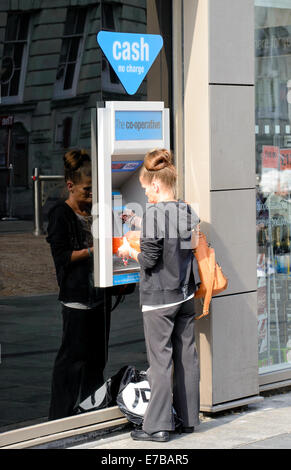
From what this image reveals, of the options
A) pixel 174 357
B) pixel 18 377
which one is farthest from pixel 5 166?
pixel 174 357

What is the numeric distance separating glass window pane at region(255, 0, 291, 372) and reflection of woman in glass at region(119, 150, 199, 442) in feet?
5.00

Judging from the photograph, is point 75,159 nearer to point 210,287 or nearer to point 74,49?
point 74,49

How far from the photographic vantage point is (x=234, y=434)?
19.8ft

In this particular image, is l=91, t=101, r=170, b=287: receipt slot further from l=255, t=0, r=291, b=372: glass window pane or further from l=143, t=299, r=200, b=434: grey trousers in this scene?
l=255, t=0, r=291, b=372: glass window pane

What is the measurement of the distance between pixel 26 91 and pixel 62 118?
11.9 inches

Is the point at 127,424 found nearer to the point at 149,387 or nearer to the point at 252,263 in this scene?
the point at 149,387

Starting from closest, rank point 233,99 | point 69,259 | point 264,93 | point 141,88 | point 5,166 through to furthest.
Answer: point 5,166 < point 69,259 < point 141,88 < point 233,99 < point 264,93

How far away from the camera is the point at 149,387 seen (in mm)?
5953

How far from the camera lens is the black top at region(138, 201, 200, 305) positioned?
563 cm

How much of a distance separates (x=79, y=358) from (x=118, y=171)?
1.21 m

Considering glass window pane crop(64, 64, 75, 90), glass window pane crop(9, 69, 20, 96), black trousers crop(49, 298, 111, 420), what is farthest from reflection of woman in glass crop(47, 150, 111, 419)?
glass window pane crop(9, 69, 20, 96)

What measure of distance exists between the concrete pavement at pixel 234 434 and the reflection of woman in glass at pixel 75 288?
38 cm

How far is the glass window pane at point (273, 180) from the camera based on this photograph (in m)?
7.18

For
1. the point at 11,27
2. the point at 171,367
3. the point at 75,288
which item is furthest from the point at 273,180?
the point at 11,27
